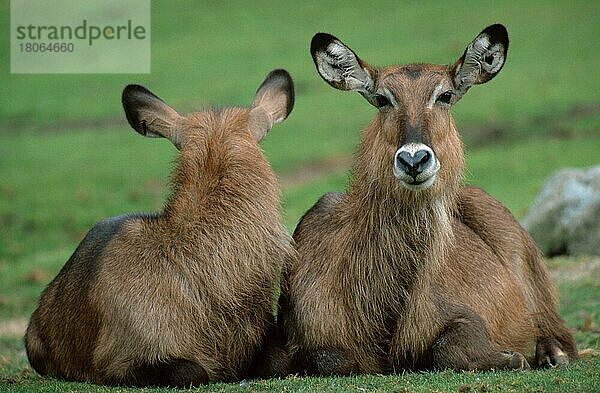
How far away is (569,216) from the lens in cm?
1683

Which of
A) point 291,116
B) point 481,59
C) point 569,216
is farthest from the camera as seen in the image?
point 291,116

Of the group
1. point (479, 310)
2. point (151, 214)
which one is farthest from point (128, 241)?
point (479, 310)

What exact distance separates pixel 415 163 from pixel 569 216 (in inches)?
367

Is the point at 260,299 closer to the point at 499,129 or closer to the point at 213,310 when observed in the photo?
the point at 213,310

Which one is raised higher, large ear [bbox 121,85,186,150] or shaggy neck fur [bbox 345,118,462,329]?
large ear [bbox 121,85,186,150]

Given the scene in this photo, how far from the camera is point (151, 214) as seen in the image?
930cm

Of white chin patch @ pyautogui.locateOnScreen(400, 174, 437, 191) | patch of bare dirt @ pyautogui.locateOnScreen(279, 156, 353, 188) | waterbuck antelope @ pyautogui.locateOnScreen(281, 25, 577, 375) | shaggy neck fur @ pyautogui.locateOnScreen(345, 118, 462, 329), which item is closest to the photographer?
white chin patch @ pyautogui.locateOnScreen(400, 174, 437, 191)

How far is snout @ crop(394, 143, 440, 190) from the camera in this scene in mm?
8086

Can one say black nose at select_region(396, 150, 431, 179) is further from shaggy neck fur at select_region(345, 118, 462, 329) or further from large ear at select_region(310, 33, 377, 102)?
large ear at select_region(310, 33, 377, 102)

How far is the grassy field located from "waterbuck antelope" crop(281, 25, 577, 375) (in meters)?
3.51

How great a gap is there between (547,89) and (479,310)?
83.7 feet

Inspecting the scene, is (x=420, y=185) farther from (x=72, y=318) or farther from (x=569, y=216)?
(x=569, y=216)
